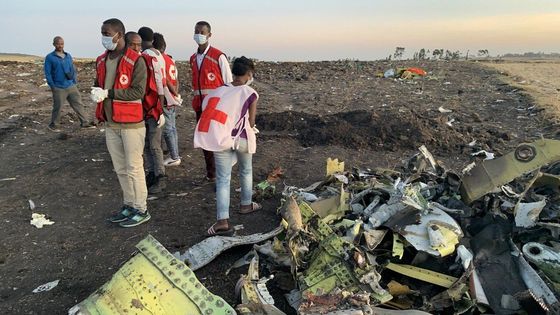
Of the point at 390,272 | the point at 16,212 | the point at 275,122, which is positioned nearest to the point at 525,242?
the point at 390,272

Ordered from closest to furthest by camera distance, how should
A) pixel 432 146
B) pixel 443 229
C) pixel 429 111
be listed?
pixel 443 229
pixel 432 146
pixel 429 111

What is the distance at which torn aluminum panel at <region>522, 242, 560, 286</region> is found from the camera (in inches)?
116

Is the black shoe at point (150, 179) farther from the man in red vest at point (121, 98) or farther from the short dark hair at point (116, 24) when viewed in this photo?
the short dark hair at point (116, 24)

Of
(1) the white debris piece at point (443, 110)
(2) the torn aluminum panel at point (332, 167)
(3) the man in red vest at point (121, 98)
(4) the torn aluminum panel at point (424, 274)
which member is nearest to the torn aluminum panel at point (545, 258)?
(4) the torn aluminum panel at point (424, 274)

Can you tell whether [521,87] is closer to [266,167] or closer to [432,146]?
[432,146]

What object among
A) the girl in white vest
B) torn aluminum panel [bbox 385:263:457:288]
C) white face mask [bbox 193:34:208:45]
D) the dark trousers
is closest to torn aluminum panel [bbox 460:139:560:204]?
torn aluminum panel [bbox 385:263:457:288]

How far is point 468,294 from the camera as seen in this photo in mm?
2865

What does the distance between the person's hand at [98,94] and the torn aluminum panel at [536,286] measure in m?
3.61

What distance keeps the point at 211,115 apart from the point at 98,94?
3.39 ft

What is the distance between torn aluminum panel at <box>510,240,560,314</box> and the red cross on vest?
8.36ft

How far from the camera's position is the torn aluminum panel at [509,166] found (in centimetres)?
329

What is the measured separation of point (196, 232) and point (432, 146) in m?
4.75

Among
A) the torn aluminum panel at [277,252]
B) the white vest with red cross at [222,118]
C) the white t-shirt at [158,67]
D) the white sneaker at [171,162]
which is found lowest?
the white sneaker at [171,162]

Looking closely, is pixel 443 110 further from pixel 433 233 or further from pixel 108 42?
pixel 108 42
